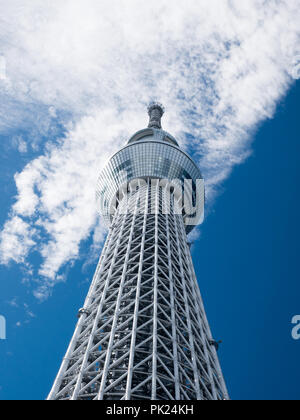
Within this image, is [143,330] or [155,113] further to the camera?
[155,113]

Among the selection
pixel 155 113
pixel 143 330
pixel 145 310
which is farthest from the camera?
pixel 155 113

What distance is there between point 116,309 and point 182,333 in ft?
20.9

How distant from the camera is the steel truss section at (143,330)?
27500mm

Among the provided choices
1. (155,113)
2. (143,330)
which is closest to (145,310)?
(143,330)

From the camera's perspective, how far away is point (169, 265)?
136 ft

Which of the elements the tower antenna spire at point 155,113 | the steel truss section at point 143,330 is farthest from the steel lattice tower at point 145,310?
the tower antenna spire at point 155,113

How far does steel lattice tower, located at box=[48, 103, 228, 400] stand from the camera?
27.8m

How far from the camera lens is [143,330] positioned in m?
33.2

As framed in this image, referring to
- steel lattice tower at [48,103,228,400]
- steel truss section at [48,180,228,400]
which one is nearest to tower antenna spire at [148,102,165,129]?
steel lattice tower at [48,103,228,400]

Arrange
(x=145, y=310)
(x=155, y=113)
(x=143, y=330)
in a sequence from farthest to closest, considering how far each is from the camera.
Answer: (x=155, y=113) < (x=145, y=310) < (x=143, y=330)

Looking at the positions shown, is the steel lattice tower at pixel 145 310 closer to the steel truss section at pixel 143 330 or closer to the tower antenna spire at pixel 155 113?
the steel truss section at pixel 143 330

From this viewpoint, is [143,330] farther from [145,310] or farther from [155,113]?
[155,113]

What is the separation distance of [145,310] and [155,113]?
54921mm
